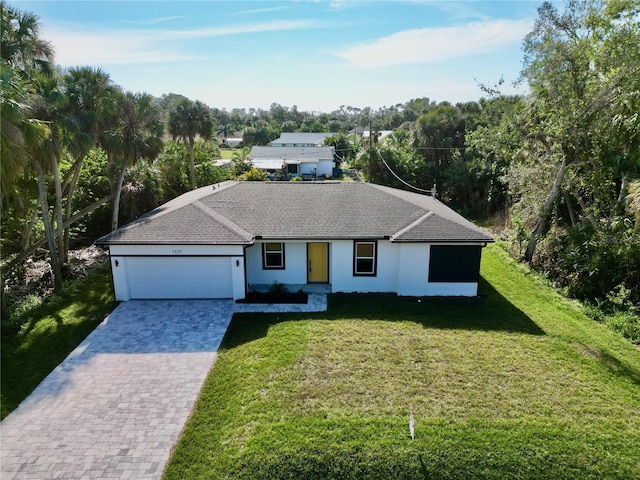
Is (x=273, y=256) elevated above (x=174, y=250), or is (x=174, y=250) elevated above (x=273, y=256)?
(x=174, y=250)

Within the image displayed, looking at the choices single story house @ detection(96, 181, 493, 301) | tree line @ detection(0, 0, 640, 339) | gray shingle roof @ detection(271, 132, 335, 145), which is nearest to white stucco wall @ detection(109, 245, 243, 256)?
single story house @ detection(96, 181, 493, 301)

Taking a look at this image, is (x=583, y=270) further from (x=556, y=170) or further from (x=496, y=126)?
(x=496, y=126)

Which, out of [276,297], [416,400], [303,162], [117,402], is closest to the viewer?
[416,400]

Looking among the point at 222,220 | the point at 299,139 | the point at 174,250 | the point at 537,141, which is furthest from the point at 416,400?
the point at 299,139

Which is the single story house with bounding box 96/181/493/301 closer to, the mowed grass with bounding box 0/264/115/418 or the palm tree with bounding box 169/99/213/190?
the mowed grass with bounding box 0/264/115/418

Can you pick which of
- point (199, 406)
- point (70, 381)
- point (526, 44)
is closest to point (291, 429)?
point (199, 406)

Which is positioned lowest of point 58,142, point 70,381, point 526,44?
point 70,381

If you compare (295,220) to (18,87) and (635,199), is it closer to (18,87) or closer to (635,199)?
(18,87)
